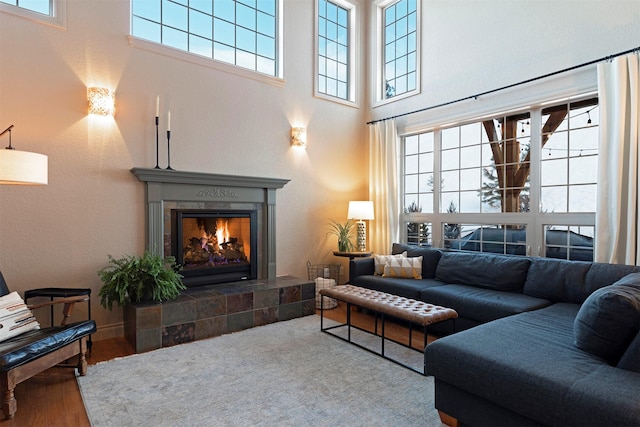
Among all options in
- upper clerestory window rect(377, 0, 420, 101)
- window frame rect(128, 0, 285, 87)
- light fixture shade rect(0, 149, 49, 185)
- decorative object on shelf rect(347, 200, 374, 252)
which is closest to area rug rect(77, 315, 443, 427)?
light fixture shade rect(0, 149, 49, 185)

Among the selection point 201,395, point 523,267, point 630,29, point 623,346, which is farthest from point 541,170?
point 201,395

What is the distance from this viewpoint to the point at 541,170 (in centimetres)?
395

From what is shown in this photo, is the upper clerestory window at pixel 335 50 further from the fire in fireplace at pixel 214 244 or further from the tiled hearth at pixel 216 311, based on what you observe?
the tiled hearth at pixel 216 311

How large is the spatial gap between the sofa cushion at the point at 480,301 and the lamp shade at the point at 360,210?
162 centimetres

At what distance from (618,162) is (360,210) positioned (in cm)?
280

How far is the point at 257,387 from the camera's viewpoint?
2547 millimetres

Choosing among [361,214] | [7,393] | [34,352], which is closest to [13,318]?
[34,352]

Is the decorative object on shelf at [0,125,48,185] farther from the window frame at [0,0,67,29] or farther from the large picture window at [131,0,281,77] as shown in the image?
the large picture window at [131,0,281,77]

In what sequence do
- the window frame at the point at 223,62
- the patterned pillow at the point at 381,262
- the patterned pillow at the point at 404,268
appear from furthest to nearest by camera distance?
1. the patterned pillow at the point at 381,262
2. the patterned pillow at the point at 404,268
3. the window frame at the point at 223,62

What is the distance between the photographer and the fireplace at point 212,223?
388cm

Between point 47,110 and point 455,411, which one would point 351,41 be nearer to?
point 47,110

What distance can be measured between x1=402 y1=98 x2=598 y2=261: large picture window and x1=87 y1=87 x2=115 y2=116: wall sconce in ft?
12.2

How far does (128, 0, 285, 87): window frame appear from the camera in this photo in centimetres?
380

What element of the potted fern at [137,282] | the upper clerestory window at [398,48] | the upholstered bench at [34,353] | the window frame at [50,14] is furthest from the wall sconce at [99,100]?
the upper clerestory window at [398,48]
